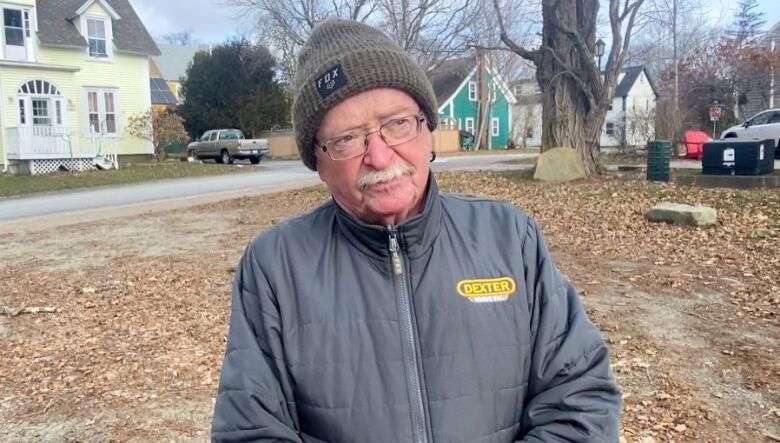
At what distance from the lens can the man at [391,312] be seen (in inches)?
64.1

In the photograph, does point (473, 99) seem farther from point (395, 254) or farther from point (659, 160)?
point (395, 254)

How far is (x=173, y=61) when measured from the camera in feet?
223

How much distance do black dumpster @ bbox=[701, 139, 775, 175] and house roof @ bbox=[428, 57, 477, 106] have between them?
37459 mm

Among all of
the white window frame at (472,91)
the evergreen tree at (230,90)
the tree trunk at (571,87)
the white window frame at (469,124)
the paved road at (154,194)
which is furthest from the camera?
the white window frame at (469,124)

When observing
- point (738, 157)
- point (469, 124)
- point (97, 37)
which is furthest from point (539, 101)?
point (738, 157)

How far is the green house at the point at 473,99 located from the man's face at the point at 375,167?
46918 mm

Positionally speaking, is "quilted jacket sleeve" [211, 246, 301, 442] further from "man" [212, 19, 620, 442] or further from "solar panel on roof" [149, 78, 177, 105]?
"solar panel on roof" [149, 78, 177, 105]

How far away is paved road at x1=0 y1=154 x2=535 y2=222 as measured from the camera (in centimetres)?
1444

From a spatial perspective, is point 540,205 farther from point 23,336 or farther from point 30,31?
point 30,31

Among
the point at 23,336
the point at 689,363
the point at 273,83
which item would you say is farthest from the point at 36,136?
the point at 689,363

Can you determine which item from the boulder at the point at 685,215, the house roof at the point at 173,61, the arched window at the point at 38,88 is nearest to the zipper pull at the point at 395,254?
the boulder at the point at 685,215

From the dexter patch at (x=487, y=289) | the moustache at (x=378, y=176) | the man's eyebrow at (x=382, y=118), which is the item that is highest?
the man's eyebrow at (x=382, y=118)

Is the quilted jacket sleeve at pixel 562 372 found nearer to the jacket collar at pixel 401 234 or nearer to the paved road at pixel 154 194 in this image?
the jacket collar at pixel 401 234

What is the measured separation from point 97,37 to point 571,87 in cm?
2304
